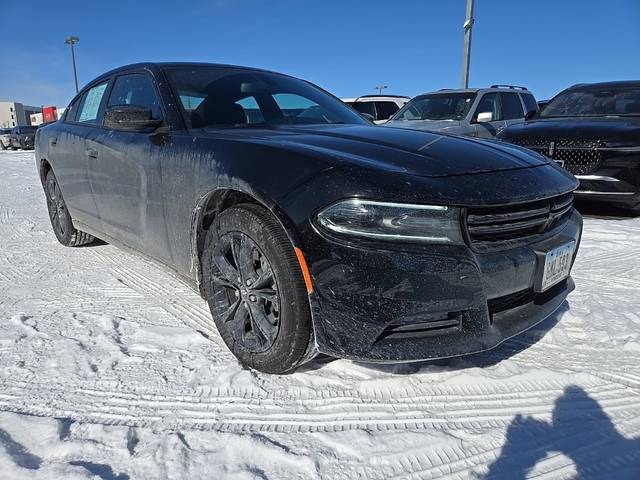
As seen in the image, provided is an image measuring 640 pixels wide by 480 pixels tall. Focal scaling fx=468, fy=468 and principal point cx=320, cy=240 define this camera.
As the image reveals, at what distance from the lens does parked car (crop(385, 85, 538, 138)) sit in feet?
25.2

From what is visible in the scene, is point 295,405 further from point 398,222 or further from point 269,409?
point 398,222

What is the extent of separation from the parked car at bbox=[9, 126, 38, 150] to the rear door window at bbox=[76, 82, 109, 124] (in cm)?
2579

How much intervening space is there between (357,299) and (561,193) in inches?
43.0

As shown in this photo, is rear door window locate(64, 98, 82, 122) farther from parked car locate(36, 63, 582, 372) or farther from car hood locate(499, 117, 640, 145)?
car hood locate(499, 117, 640, 145)

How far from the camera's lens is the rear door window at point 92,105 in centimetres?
→ 361

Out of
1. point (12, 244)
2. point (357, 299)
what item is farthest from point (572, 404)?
point (12, 244)

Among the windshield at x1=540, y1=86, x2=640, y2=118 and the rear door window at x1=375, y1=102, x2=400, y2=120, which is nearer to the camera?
the windshield at x1=540, y1=86, x2=640, y2=118

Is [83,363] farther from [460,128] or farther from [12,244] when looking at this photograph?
[460,128]

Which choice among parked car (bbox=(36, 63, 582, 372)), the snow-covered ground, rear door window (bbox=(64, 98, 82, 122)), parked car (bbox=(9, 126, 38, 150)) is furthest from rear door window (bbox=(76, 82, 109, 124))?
parked car (bbox=(9, 126, 38, 150))

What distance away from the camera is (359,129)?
8.64ft

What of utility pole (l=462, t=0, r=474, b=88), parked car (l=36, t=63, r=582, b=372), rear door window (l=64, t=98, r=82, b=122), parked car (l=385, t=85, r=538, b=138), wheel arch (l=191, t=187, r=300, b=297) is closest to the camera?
parked car (l=36, t=63, r=582, b=372)

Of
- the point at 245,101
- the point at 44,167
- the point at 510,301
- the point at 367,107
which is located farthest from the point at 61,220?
the point at 367,107

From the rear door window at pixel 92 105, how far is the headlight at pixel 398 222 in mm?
2602

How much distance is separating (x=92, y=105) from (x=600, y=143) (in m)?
5.04
